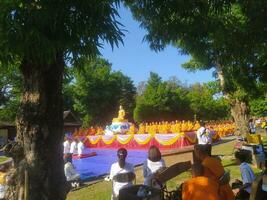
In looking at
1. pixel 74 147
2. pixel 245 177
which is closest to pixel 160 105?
pixel 74 147

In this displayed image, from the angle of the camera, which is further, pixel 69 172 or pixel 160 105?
pixel 160 105

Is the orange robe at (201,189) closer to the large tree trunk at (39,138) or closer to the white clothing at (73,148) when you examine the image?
the large tree trunk at (39,138)

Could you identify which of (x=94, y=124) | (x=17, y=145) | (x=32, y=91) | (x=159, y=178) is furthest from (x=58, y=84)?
(x=94, y=124)

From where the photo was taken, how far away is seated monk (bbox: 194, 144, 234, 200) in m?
4.23

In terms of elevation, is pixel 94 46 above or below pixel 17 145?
above

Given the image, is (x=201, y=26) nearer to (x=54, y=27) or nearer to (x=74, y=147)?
(x=54, y=27)

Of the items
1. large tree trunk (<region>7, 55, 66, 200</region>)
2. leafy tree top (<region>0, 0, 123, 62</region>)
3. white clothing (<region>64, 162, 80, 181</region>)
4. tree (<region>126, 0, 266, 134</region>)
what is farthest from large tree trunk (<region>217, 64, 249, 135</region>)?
leafy tree top (<region>0, 0, 123, 62</region>)

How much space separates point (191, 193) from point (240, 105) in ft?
42.3

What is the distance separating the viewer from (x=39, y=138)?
15.4 feet

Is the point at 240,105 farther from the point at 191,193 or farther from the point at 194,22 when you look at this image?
the point at 191,193

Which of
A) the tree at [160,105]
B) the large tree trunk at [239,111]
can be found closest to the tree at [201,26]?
the large tree trunk at [239,111]

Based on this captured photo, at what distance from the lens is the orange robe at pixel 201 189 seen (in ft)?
13.1

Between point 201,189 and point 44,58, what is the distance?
209 cm

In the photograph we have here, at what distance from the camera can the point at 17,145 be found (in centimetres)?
471
